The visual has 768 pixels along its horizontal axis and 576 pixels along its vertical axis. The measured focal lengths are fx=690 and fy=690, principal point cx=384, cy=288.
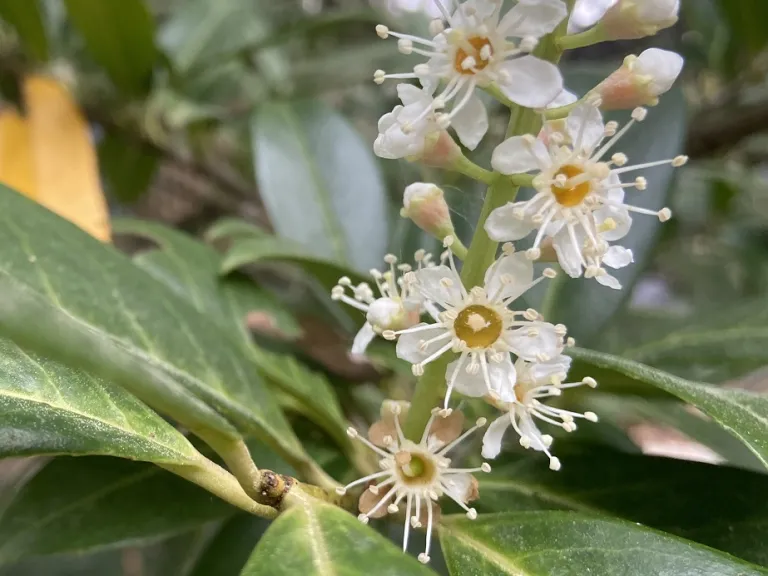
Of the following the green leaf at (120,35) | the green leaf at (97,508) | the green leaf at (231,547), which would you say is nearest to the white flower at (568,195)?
the green leaf at (97,508)

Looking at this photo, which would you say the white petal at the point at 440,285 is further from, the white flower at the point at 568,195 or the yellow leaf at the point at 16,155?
the yellow leaf at the point at 16,155

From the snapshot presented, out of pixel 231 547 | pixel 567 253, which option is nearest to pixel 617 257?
pixel 567 253

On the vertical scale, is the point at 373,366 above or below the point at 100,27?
below

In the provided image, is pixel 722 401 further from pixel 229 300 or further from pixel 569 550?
pixel 229 300

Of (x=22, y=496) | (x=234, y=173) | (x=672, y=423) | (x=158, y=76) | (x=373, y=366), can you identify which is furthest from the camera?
(x=234, y=173)

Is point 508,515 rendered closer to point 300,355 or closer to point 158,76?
point 300,355

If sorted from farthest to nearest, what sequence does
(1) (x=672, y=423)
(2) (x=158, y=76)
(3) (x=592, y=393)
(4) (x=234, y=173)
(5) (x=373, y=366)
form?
(4) (x=234, y=173), (2) (x=158, y=76), (5) (x=373, y=366), (1) (x=672, y=423), (3) (x=592, y=393)

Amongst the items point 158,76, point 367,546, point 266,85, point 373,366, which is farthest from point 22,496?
point 266,85
